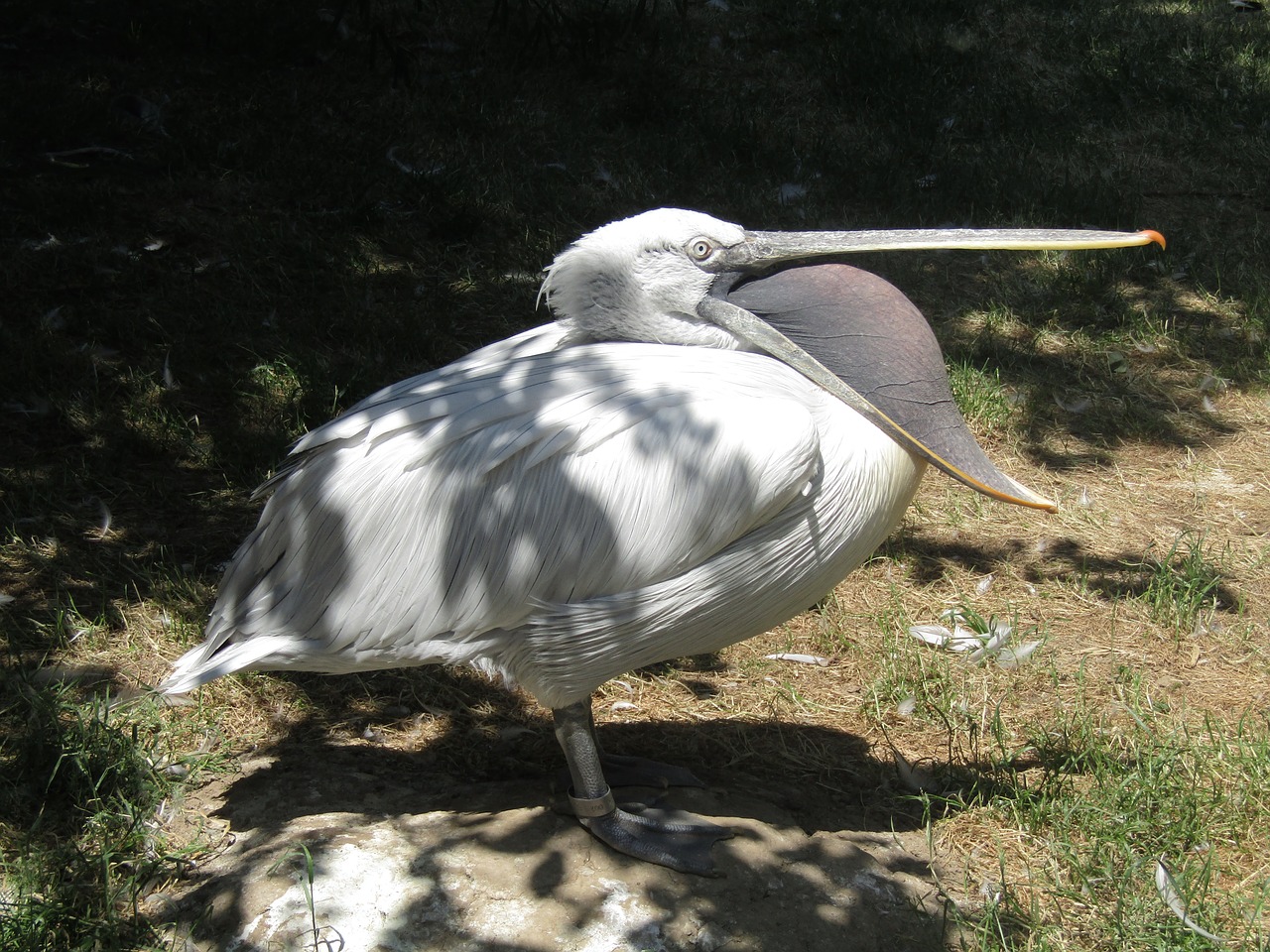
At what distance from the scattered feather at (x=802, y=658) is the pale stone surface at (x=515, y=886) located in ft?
2.47

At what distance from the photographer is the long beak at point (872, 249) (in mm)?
2537

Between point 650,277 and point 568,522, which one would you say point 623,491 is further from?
point 650,277

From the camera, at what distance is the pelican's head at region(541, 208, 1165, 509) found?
2619mm

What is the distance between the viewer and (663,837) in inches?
105

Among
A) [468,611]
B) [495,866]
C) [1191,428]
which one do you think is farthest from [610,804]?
[1191,428]

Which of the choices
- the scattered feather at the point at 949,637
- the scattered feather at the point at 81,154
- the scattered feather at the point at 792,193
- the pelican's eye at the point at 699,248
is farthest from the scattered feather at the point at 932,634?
the scattered feather at the point at 81,154

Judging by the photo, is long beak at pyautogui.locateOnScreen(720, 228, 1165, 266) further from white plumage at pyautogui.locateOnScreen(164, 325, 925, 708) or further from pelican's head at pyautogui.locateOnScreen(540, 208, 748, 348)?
white plumage at pyautogui.locateOnScreen(164, 325, 925, 708)

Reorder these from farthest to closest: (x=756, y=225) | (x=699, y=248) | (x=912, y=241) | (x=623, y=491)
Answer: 1. (x=756, y=225)
2. (x=699, y=248)
3. (x=912, y=241)
4. (x=623, y=491)

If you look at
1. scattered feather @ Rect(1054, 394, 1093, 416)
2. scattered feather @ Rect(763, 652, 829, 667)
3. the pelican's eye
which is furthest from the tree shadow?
scattered feather @ Rect(1054, 394, 1093, 416)

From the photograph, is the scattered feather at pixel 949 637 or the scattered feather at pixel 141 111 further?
the scattered feather at pixel 141 111

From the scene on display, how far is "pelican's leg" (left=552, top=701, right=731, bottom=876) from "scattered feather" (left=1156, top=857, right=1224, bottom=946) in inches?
36.9

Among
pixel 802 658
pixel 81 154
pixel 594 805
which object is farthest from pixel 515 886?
pixel 81 154

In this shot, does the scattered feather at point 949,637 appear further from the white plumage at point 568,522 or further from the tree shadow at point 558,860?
the white plumage at point 568,522

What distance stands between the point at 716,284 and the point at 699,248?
0.33ft
